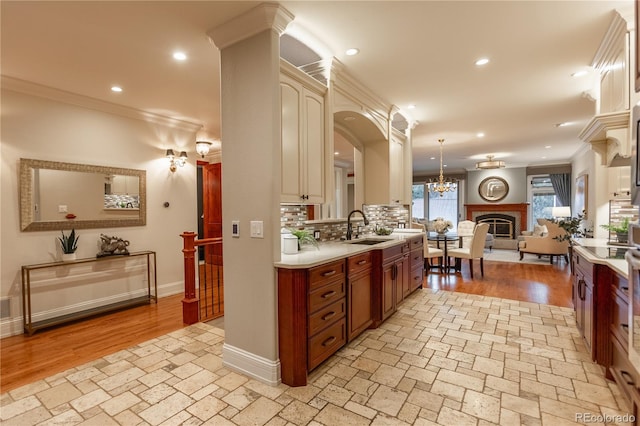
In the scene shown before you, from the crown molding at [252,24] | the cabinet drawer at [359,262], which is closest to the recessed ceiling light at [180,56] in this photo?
the crown molding at [252,24]

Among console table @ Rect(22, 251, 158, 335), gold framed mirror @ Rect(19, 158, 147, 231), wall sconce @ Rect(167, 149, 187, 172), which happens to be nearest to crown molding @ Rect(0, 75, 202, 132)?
wall sconce @ Rect(167, 149, 187, 172)

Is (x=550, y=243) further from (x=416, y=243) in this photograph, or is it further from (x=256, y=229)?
(x=256, y=229)

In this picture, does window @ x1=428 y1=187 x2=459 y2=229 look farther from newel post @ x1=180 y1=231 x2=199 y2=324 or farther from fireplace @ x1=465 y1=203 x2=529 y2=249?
newel post @ x1=180 y1=231 x2=199 y2=324

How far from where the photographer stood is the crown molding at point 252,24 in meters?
2.20

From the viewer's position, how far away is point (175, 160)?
15.6 ft

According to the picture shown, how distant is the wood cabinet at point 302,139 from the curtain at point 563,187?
31.8ft

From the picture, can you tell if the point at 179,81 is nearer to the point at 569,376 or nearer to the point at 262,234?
the point at 262,234

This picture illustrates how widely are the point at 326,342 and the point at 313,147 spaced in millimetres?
1698

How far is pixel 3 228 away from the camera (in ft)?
10.8

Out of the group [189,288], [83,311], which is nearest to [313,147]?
[189,288]

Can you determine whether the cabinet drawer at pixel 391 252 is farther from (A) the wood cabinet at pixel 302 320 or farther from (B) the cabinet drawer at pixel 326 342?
(A) the wood cabinet at pixel 302 320

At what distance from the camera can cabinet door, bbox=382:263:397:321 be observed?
130 inches

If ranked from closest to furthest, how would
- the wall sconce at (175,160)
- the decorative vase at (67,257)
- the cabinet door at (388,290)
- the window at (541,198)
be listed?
1. the cabinet door at (388,290)
2. the decorative vase at (67,257)
3. the wall sconce at (175,160)
4. the window at (541,198)

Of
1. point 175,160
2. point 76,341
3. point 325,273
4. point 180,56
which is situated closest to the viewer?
point 325,273
